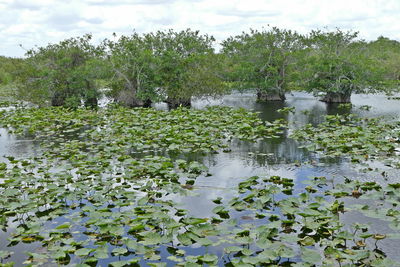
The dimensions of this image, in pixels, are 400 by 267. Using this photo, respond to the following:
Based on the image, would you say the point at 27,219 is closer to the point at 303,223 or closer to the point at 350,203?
the point at 303,223

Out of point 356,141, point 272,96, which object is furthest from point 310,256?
point 272,96

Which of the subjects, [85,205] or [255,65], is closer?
[85,205]

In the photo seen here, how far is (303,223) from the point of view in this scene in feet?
21.3

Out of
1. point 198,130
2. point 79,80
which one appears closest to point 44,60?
point 79,80

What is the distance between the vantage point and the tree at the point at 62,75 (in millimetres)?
25516

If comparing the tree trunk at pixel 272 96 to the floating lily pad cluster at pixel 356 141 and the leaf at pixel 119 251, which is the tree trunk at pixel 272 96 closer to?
the floating lily pad cluster at pixel 356 141

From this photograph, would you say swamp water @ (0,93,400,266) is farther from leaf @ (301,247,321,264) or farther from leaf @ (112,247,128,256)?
A: leaf @ (301,247,321,264)

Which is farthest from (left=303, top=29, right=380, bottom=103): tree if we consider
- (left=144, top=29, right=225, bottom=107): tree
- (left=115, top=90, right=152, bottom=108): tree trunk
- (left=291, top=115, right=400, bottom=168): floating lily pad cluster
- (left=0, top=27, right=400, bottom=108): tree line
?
(left=115, top=90, right=152, bottom=108): tree trunk

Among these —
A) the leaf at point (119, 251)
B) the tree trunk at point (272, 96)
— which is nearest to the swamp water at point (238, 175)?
the leaf at point (119, 251)

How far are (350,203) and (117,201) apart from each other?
4509 millimetres

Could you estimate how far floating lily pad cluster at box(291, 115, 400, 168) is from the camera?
1127 cm

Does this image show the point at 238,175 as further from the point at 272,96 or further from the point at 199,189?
the point at 272,96

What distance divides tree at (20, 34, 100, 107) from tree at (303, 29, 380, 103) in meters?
14.2

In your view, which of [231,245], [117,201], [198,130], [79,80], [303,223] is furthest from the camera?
[79,80]
